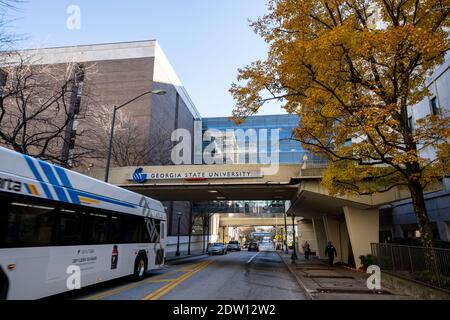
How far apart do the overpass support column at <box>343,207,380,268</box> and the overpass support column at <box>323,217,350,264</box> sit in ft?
25.0

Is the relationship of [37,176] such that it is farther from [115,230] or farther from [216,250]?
[216,250]

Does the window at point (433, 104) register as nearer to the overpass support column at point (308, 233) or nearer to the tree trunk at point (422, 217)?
the tree trunk at point (422, 217)

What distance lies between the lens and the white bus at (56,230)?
699 cm

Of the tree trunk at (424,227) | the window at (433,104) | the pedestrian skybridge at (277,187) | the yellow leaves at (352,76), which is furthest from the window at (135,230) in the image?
the window at (433,104)

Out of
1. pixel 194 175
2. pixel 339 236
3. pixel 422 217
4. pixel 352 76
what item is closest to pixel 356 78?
pixel 352 76

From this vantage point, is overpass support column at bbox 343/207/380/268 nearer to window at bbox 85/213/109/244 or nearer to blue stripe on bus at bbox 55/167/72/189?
window at bbox 85/213/109/244

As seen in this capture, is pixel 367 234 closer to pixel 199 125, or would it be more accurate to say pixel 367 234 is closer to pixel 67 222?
pixel 67 222

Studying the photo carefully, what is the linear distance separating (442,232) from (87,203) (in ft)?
60.5

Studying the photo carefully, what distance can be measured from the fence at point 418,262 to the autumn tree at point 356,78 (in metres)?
0.72

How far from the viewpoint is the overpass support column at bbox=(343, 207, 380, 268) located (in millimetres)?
19203

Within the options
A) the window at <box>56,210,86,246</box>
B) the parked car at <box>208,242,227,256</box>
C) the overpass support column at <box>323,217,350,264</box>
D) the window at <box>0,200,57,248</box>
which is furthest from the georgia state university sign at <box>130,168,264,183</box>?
the parked car at <box>208,242,227,256</box>

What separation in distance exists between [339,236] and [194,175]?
13.5 metres

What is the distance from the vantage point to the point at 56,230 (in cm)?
846
